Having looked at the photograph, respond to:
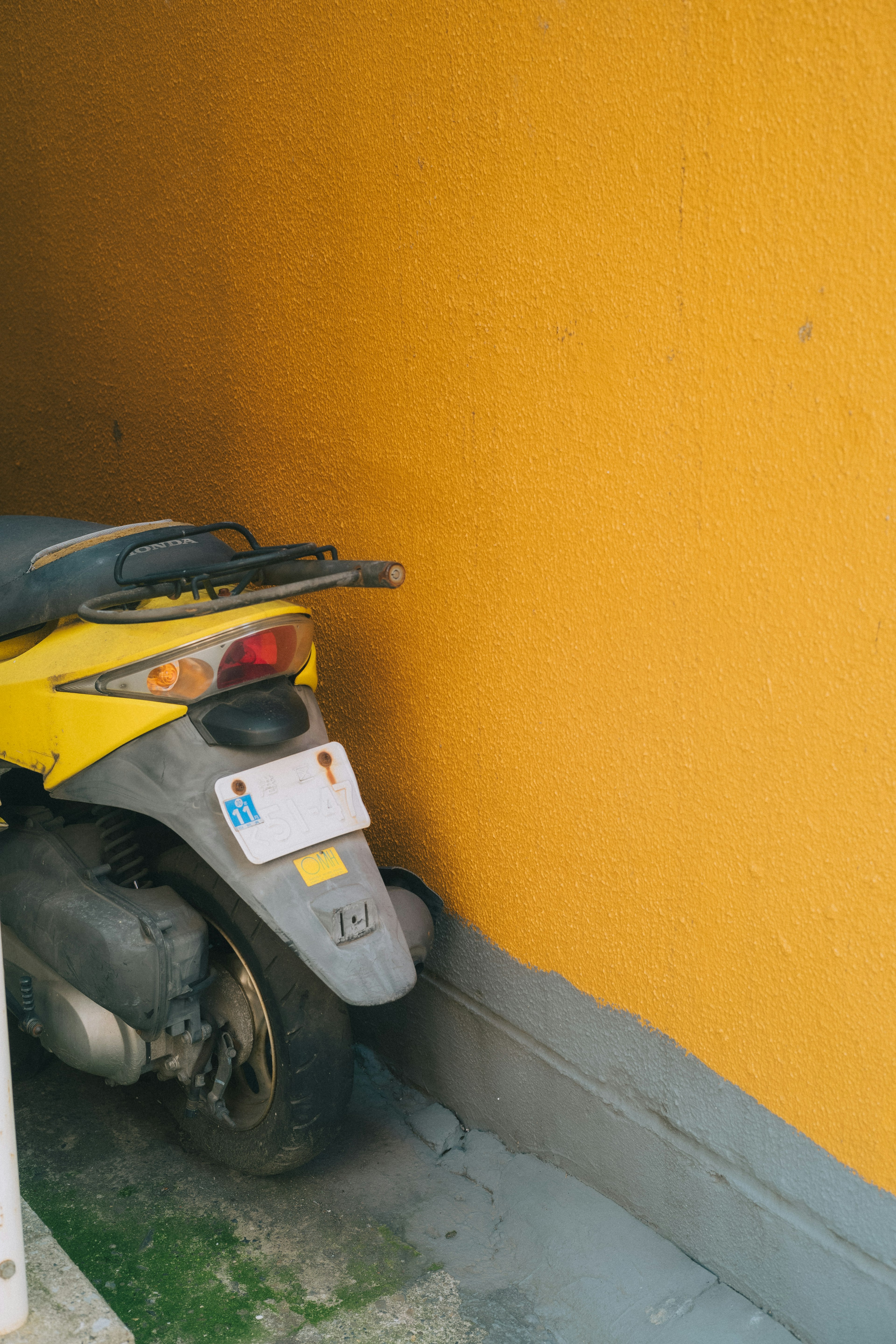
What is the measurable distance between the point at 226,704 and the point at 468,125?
1.07 meters

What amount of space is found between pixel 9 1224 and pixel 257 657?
89 centimetres

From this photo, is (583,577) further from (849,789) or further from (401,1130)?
(401,1130)

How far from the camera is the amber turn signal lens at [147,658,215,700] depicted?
171 cm

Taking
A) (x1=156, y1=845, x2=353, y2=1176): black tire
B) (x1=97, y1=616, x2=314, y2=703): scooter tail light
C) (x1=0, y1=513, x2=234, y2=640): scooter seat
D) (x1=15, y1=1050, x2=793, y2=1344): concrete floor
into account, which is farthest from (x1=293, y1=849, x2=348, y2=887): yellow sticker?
(x1=15, y1=1050, x2=793, y2=1344): concrete floor

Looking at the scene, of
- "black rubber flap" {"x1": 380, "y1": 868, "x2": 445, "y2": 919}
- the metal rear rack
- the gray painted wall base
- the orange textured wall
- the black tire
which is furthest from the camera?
"black rubber flap" {"x1": 380, "y1": 868, "x2": 445, "y2": 919}

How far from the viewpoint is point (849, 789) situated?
1395mm

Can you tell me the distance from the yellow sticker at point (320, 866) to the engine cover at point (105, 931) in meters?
0.23

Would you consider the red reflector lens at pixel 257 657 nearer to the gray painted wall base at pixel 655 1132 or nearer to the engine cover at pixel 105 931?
the engine cover at pixel 105 931

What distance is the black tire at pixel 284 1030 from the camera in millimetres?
1822

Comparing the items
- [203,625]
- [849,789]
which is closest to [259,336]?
[203,625]

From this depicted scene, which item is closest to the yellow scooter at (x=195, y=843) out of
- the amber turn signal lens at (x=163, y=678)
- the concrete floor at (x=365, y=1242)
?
the amber turn signal lens at (x=163, y=678)

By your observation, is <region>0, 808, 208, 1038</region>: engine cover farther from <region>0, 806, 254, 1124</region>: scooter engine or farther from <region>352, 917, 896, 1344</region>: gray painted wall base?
<region>352, 917, 896, 1344</region>: gray painted wall base

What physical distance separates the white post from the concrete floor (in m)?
0.31

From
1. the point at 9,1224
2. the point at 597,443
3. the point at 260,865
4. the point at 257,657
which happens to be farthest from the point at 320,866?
the point at 597,443
